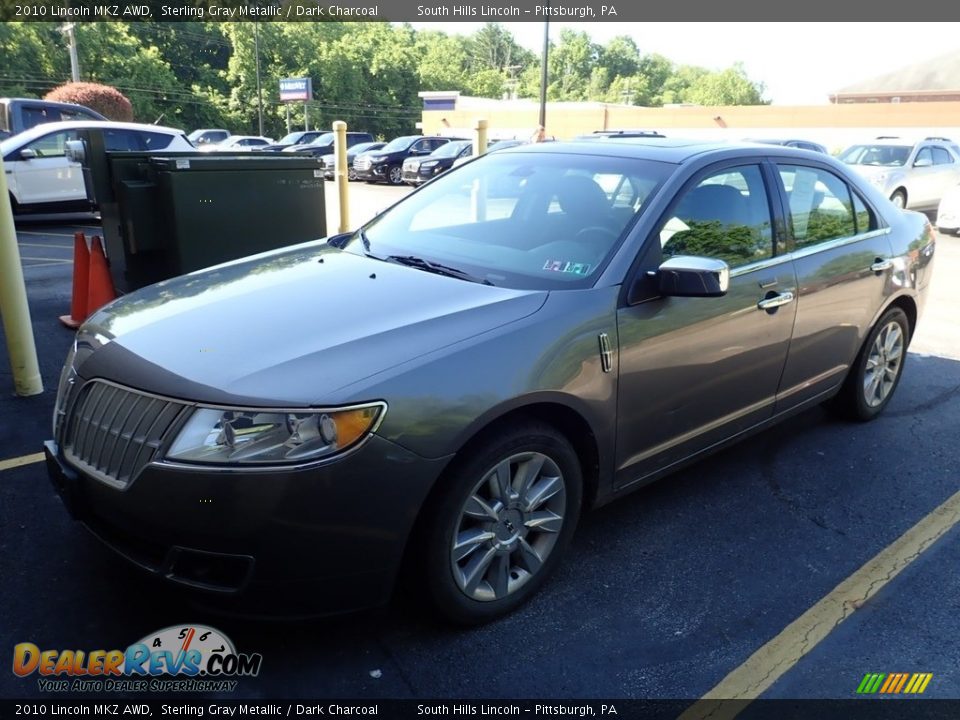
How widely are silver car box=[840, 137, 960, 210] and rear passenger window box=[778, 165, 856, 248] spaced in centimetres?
1232

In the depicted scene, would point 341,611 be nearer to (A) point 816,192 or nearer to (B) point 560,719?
(B) point 560,719

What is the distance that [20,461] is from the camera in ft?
12.9

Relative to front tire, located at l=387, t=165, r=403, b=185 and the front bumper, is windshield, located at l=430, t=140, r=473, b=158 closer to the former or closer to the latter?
front tire, located at l=387, t=165, r=403, b=185

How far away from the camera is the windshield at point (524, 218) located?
3.18 m

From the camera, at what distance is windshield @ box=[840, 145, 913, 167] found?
15.7m

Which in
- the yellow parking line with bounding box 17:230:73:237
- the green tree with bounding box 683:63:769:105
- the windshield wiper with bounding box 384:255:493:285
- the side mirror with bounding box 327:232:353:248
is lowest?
the yellow parking line with bounding box 17:230:73:237

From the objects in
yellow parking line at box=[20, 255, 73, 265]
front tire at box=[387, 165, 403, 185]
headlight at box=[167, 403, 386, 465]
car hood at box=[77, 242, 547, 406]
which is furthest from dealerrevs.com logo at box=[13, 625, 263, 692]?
front tire at box=[387, 165, 403, 185]

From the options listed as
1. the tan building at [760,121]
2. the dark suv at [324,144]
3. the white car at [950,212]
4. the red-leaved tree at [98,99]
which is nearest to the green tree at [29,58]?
the dark suv at [324,144]

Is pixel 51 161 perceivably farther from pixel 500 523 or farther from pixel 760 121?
pixel 760 121

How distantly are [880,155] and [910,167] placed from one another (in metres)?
0.72

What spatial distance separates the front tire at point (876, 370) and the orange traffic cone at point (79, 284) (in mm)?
5843

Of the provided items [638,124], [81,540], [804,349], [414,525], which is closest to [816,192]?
[804,349]

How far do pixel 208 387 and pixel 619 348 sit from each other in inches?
59.0

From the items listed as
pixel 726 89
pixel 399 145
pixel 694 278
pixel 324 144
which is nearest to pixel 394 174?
pixel 399 145
